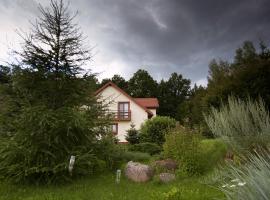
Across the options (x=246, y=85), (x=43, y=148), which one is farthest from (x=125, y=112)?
(x=43, y=148)

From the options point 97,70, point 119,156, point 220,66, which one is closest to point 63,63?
point 97,70

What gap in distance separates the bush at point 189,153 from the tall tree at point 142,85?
51969mm

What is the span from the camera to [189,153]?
11.3m

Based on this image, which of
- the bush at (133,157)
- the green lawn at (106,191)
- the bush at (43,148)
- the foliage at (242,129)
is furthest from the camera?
the bush at (133,157)

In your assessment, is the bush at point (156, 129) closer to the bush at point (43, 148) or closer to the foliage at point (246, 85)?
the foliage at point (246, 85)

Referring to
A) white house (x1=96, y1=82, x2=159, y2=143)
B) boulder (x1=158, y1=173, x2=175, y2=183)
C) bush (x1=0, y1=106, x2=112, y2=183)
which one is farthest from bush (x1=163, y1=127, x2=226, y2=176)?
white house (x1=96, y1=82, x2=159, y2=143)

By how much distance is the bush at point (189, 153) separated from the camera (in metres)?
11.1

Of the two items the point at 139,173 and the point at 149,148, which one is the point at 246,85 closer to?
the point at 149,148

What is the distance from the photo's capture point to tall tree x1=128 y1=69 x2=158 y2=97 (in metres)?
64.7

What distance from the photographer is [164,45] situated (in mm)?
18391

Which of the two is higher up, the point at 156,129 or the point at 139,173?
the point at 156,129

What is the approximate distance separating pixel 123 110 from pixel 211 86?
15981mm

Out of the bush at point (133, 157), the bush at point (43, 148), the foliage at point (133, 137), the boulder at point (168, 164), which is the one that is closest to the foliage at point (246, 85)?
the foliage at point (133, 137)

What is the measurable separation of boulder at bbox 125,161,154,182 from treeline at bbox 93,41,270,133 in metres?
3.39
